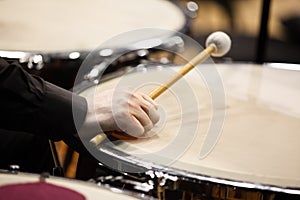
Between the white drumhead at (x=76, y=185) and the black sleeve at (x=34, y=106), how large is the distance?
0.15m

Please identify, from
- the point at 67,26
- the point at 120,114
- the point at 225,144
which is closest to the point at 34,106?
the point at 120,114

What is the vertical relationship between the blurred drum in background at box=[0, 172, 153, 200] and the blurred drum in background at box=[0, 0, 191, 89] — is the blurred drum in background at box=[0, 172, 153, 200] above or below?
below

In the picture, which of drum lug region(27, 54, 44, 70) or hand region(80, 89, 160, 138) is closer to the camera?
hand region(80, 89, 160, 138)

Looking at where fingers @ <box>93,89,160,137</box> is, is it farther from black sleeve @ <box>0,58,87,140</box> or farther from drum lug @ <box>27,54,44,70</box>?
drum lug @ <box>27,54,44,70</box>

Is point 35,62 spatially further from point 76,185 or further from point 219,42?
point 76,185

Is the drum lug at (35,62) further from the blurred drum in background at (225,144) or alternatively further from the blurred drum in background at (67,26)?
the blurred drum in background at (225,144)

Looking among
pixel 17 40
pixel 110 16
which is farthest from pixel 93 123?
pixel 110 16

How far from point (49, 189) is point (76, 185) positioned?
0.05 meters

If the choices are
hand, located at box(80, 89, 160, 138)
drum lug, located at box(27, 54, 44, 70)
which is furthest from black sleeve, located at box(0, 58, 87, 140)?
drum lug, located at box(27, 54, 44, 70)

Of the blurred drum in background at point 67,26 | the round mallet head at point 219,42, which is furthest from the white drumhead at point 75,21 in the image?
the round mallet head at point 219,42

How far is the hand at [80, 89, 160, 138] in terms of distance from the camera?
3.14ft

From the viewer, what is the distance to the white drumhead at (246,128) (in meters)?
0.94

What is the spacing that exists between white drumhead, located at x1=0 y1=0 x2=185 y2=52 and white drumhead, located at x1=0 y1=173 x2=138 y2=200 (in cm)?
64

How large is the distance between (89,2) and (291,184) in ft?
3.64
